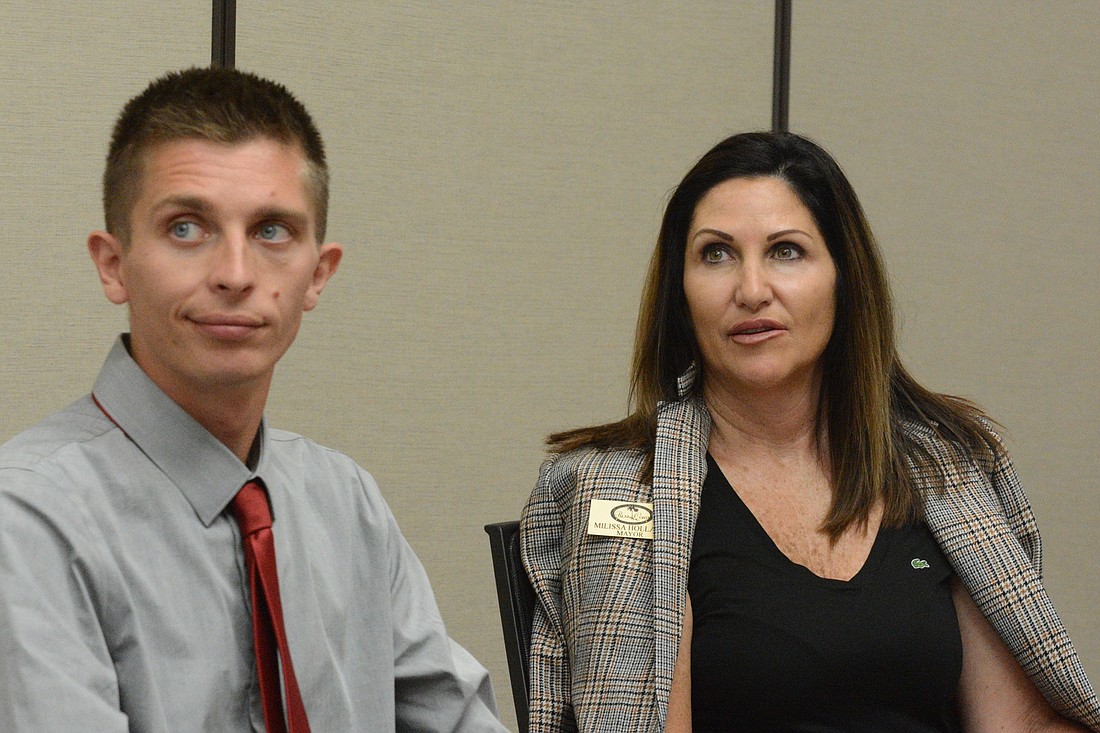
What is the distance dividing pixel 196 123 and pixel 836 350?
3.99ft

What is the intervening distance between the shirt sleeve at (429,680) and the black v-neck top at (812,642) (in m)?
0.51

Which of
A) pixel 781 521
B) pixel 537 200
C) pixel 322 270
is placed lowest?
pixel 781 521

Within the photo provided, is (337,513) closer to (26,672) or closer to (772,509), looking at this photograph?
(26,672)

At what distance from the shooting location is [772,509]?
190 cm

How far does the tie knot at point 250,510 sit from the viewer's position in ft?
3.77

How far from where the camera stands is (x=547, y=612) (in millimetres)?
1800

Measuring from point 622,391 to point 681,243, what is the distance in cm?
98

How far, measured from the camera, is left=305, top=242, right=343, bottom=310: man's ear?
1233mm

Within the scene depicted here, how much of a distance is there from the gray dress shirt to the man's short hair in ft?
0.55

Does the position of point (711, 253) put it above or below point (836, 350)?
above

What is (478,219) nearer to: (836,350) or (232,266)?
(836,350)

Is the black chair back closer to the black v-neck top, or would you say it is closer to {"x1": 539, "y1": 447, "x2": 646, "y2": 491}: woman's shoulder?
{"x1": 539, "y1": 447, "x2": 646, "y2": 491}: woman's shoulder

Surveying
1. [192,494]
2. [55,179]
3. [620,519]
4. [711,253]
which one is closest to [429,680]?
[192,494]

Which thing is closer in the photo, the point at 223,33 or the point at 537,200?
the point at 223,33
